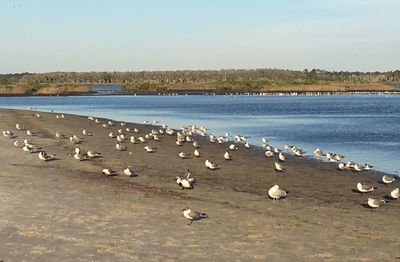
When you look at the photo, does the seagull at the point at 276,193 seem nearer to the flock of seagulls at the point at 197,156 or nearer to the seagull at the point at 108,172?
the flock of seagulls at the point at 197,156

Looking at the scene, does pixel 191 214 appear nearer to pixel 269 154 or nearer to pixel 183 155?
pixel 183 155

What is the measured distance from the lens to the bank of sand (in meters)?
13.7

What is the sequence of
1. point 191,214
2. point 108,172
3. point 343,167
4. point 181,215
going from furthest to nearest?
1. point 343,167
2. point 108,172
3. point 181,215
4. point 191,214

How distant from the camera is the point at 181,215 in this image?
1739cm

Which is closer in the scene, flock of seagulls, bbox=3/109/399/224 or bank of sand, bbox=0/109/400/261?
bank of sand, bbox=0/109/400/261

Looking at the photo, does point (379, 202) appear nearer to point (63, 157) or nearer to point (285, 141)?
point (63, 157)

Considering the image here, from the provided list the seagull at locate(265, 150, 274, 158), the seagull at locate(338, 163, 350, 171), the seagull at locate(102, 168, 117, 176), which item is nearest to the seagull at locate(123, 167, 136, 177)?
the seagull at locate(102, 168, 117, 176)

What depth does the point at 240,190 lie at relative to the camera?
2200 cm

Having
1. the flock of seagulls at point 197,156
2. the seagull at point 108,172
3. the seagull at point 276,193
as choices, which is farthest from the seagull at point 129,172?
the seagull at point 276,193

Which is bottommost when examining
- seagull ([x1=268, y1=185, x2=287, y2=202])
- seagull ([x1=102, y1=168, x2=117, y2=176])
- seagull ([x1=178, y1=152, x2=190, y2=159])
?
seagull ([x1=178, y1=152, x2=190, y2=159])

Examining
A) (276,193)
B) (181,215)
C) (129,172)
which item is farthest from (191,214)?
(129,172)

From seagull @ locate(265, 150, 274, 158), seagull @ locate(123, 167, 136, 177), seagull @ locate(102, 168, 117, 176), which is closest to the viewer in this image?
seagull @ locate(123, 167, 136, 177)

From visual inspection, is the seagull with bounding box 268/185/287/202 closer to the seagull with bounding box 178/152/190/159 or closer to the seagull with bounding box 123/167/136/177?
the seagull with bounding box 123/167/136/177

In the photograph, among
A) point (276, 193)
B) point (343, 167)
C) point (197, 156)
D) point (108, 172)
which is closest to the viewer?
point (276, 193)
